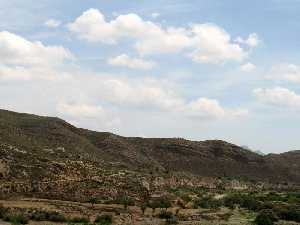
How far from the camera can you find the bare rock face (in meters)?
50.2

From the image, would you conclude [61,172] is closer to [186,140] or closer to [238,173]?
[238,173]

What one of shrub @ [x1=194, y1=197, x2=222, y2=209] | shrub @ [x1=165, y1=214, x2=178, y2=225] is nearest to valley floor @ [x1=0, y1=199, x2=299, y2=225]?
shrub @ [x1=165, y1=214, x2=178, y2=225]

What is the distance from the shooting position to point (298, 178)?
3925 inches

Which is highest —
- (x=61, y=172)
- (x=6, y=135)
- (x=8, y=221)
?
(x=6, y=135)

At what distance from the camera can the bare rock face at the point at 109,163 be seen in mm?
50250

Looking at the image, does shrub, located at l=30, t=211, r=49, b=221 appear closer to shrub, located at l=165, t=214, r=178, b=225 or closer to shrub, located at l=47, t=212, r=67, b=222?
shrub, located at l=47, t=212, r=67, b=222

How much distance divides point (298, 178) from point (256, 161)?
9.41m

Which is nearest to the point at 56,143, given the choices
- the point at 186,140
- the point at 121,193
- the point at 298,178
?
the point at 121,193

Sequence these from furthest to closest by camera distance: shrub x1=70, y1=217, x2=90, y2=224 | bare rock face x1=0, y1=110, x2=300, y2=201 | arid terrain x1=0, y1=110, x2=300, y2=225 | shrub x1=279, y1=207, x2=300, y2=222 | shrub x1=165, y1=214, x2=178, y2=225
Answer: bare rock face x1=0, y1=110, x2=300, y2=201, shrub x1=279, y1=207, x2=300, y2=222, arid terrain x1=0, y1=110, x2=300, y2=225, shrub x1=165, y1=214, x2=178, y2=225, shrub x1=70, y1=217, x2=90, y2=224

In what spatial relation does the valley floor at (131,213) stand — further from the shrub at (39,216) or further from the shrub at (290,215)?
the shrub at (290,215)

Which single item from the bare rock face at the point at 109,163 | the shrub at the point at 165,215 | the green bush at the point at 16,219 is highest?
the bare rock face at the point at 109,163

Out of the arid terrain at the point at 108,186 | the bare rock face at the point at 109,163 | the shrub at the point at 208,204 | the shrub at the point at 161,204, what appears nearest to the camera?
the arid terrain at the point at 108,186

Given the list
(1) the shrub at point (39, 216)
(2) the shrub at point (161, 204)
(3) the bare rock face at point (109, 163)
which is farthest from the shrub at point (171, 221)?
(3) the bare rock face at point (109, 163)

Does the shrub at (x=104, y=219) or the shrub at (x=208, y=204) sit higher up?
the shrub at (x=208, y=204)
